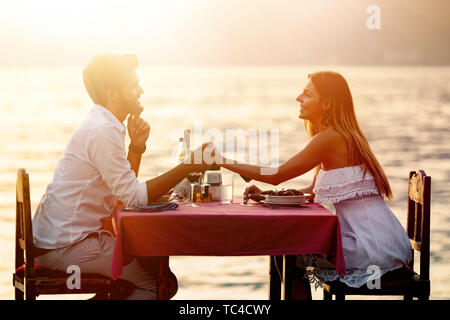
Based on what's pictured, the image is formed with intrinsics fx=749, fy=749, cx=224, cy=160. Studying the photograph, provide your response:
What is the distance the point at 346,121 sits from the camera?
3496 mm

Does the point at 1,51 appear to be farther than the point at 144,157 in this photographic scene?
Yes

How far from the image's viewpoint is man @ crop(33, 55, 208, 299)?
306cm

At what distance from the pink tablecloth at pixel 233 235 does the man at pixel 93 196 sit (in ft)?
0.49

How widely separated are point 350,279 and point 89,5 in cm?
5909

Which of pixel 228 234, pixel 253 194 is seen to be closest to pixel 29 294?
pixel 228 234

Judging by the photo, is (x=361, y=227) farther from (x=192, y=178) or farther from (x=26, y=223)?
(x=26, y=223)

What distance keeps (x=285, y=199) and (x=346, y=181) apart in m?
0.34

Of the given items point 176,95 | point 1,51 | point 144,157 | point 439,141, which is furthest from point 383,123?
point 1,51

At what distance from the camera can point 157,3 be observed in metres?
61.8

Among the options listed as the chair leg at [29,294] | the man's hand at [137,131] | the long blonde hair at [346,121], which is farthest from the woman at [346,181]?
the chair leg at [29,294]

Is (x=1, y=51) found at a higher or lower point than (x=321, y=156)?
higher

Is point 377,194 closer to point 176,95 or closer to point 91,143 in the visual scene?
point 91,143

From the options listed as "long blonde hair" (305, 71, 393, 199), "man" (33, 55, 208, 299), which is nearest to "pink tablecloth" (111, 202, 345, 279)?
"man" (33, 55, 208, 299)
